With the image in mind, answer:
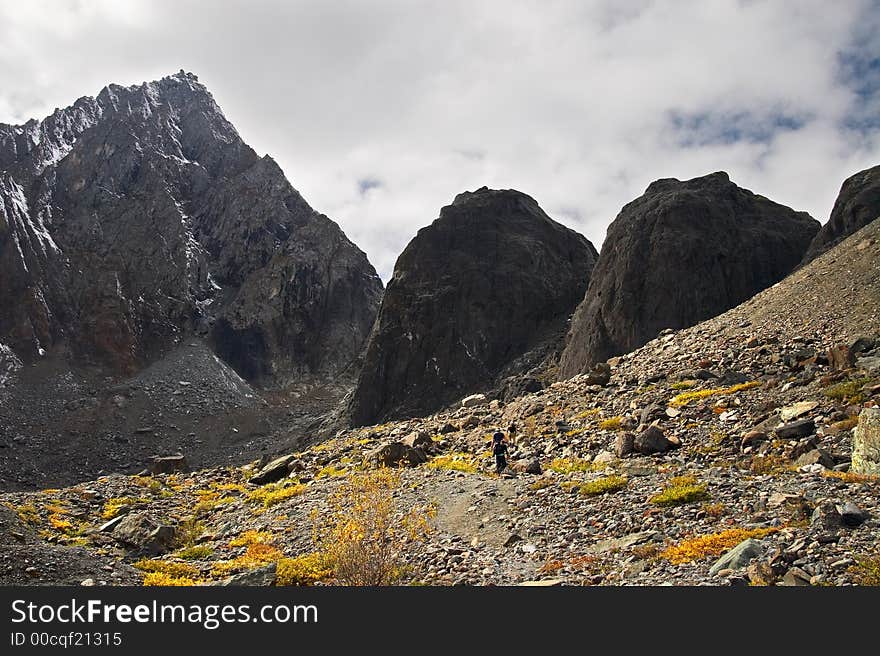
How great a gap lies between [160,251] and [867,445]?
143 metres

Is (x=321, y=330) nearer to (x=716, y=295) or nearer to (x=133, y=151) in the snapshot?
(x=133, y=151)

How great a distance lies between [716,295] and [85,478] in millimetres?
78777

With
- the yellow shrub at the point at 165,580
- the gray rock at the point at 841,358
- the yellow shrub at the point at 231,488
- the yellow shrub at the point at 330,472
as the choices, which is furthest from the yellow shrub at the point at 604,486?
the yellow shrub at the point at 231,488

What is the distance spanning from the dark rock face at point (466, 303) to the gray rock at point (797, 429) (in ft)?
189

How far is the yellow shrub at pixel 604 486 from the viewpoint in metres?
15.0

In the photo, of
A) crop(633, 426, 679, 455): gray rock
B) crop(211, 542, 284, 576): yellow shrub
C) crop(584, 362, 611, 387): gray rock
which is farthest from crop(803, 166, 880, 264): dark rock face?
crop(211, 542, 284, 576): yellow shrub

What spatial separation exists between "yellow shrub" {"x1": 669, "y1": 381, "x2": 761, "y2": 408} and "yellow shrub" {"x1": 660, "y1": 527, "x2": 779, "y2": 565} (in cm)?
1088

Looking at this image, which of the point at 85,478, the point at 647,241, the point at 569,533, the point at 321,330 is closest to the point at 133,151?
the point at 321,330

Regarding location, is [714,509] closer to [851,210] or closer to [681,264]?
[851,210]

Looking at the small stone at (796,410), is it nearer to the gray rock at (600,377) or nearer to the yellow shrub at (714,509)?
the yellow shrub at (714,509)

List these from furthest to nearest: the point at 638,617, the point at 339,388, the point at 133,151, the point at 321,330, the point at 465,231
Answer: the point at 133,151
the point at 321,330
the point at 339,388
the point at 465,231
the point at 638,617

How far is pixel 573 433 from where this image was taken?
72.9 ft

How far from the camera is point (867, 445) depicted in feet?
44.3

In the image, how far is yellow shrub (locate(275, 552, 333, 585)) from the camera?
1232cm
